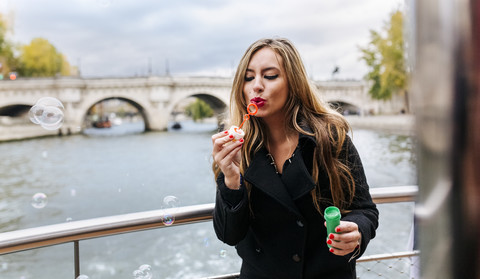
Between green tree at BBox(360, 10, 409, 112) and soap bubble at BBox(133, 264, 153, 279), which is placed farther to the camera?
green tree at BBox(360, 10, 409, 112)

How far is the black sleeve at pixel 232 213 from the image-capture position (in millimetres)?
1075

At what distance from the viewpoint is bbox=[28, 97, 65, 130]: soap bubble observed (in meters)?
2.85

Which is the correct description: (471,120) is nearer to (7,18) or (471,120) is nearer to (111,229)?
(111,229)

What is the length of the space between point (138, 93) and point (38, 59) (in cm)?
665

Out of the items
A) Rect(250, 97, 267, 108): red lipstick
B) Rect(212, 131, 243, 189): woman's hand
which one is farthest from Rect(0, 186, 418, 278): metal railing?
Rect(250, 97, 267, 108): red lipstick

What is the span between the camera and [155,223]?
132 cm

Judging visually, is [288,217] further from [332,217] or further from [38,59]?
[38,59]

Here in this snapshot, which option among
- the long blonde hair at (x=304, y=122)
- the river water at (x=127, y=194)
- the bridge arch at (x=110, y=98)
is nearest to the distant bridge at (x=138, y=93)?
the bridge arch at (x=110, y=98)

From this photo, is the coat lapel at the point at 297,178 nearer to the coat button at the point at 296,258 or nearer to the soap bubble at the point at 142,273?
the coat button at the point at 296,258

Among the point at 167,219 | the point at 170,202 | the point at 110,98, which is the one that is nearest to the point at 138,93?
the point at 110,98

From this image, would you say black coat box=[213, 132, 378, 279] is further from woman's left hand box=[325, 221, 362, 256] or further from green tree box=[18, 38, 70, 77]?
green tree box=[18, 38, 70, 77]

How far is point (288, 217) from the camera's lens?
3.62ft

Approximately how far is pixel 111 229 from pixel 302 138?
2.35ft

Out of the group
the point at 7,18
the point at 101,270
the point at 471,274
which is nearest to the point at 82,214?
the point at 101,270
